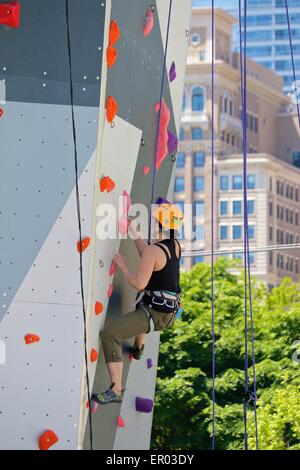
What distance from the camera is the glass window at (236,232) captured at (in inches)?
5905

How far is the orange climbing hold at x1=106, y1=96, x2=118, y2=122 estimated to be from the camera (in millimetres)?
11195

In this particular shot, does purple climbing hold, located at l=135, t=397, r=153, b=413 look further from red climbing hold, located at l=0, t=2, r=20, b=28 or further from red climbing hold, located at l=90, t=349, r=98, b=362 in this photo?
red climbing hold, located at l=0, t=2, r=20, b=28

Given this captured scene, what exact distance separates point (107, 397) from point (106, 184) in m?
1.70

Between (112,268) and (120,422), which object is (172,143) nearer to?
(112,268)

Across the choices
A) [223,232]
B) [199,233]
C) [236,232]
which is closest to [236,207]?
[236,232]

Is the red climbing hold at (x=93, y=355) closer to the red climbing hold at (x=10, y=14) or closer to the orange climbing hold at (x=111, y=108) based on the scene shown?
the orange climbing hold at (x=111, y=108)

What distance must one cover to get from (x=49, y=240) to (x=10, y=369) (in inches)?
40.1

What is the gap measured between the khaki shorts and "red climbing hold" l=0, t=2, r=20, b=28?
95.8 inches

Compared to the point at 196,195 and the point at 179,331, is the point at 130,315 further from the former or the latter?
the point at 196,195

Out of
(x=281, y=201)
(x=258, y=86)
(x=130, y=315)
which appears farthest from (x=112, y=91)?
(x=258, y=86)

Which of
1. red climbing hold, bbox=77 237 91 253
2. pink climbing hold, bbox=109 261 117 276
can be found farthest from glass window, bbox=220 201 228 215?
red climbing hold, bbox=77 237 91 253

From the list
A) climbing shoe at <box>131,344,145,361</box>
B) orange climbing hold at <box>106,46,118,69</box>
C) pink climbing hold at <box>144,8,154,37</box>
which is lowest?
climbing shoe at <box>131,344,145,361</box>

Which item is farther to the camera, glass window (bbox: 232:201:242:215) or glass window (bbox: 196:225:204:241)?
glass window (bbox: 232:201:242:215)

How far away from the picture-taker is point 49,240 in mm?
11125
